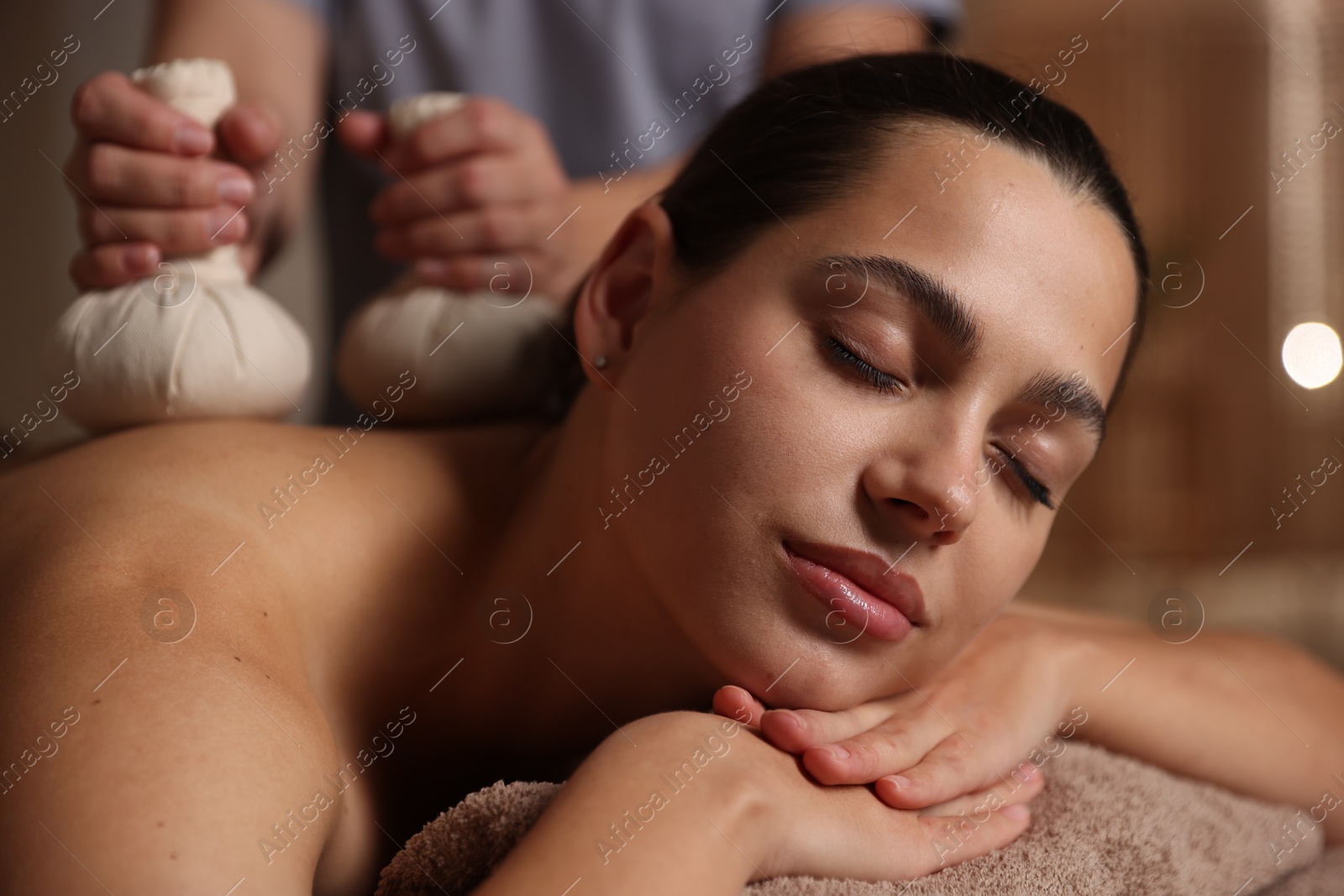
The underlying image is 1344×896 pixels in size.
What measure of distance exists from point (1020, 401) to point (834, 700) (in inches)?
9.8

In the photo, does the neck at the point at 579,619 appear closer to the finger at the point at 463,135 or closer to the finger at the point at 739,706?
the finger at the point at 739,706

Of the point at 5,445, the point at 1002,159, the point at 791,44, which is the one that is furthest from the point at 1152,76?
the point at 5,445

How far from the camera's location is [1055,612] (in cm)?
114

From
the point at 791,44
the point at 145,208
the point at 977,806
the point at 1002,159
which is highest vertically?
the point at 145,208

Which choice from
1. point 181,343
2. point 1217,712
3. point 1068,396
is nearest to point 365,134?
point 181,343

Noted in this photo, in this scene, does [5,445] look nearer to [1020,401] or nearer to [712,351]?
[712,351]

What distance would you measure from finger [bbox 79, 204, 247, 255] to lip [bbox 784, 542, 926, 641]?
2.05ft

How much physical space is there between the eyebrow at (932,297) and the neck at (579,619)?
223mm

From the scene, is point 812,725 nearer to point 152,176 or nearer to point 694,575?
point 694,575

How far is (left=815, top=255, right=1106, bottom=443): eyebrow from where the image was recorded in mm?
690

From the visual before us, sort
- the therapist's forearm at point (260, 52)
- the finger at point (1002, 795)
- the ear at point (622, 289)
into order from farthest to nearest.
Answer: the therapist's forearm at point (260, 52), the ear at point (622, 289), the finger at point (1002, 795)

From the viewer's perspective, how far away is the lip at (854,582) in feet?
2.22

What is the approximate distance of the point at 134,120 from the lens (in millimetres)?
927

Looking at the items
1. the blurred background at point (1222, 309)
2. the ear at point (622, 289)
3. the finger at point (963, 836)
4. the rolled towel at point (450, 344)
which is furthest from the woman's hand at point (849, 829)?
the blurred background at point (1222, 309)
